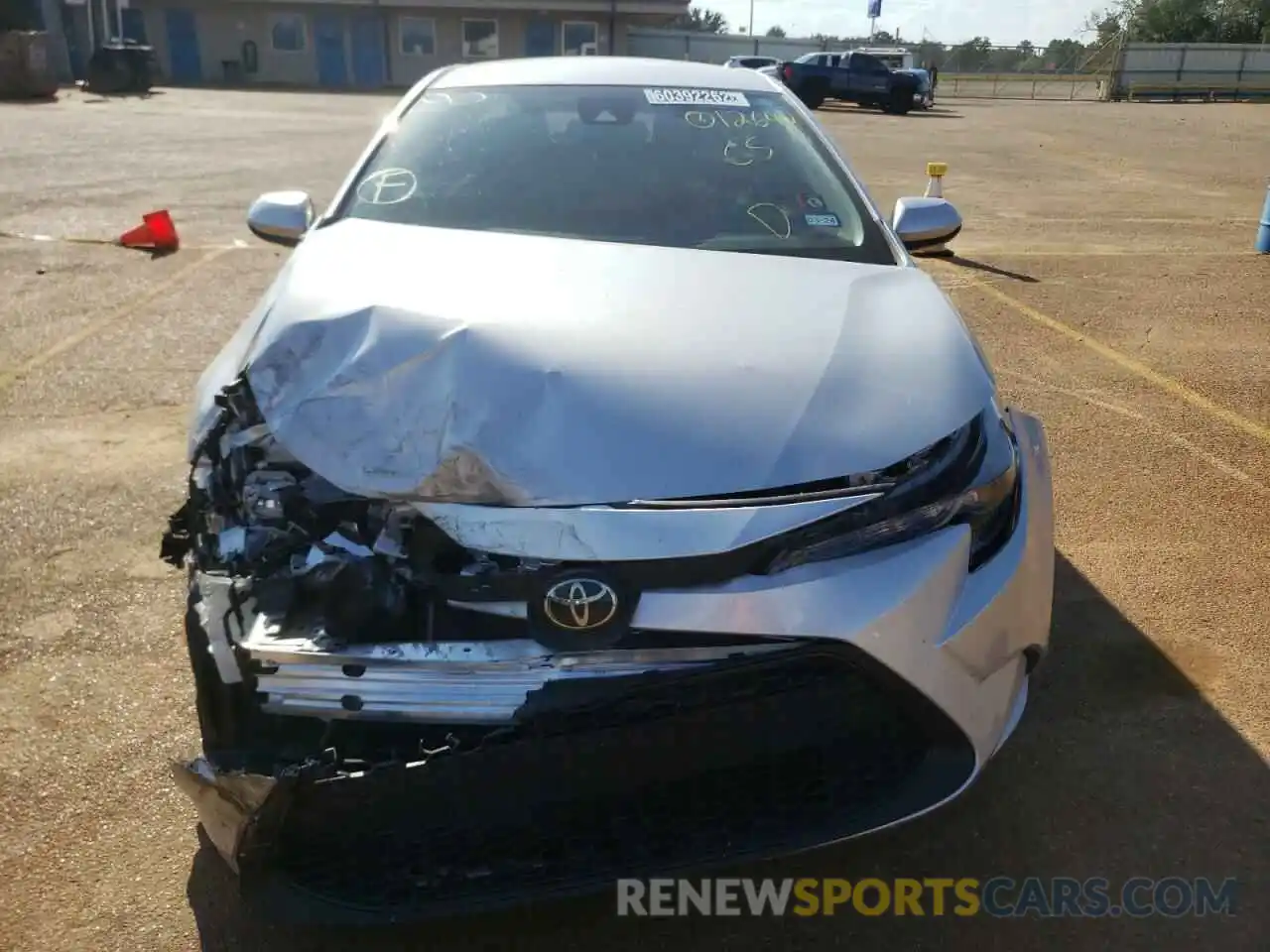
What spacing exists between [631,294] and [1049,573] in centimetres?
114

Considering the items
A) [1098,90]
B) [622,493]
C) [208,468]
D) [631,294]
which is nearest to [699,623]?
[622,493]

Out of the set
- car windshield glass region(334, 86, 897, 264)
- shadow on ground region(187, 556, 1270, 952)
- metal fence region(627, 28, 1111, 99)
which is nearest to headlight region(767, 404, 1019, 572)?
shadow on ground region(187, 556, 1270, 952)

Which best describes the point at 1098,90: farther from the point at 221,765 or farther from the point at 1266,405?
the point at 221,765

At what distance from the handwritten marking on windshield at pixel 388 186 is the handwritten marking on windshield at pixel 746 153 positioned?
1.04 meters

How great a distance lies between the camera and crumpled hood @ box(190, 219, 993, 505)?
6.52 ft

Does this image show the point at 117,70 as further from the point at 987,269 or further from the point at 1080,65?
the point at 1080,65

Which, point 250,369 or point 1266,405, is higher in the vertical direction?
point 250,369

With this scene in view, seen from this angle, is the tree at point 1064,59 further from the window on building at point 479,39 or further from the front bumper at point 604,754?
the front bumper at point 604,754

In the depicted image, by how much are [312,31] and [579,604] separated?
40880mm

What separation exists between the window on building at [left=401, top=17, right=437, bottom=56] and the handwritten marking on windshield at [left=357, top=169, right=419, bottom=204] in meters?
38.3

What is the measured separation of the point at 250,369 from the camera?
2.33 m

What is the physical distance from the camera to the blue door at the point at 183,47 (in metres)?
37.0

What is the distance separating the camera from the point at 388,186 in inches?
132

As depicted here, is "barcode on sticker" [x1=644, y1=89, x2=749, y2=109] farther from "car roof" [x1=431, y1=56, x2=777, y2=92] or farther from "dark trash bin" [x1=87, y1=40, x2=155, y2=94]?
"dark trash bin" [x1=87, y1=40, x2=155, y2=94]
